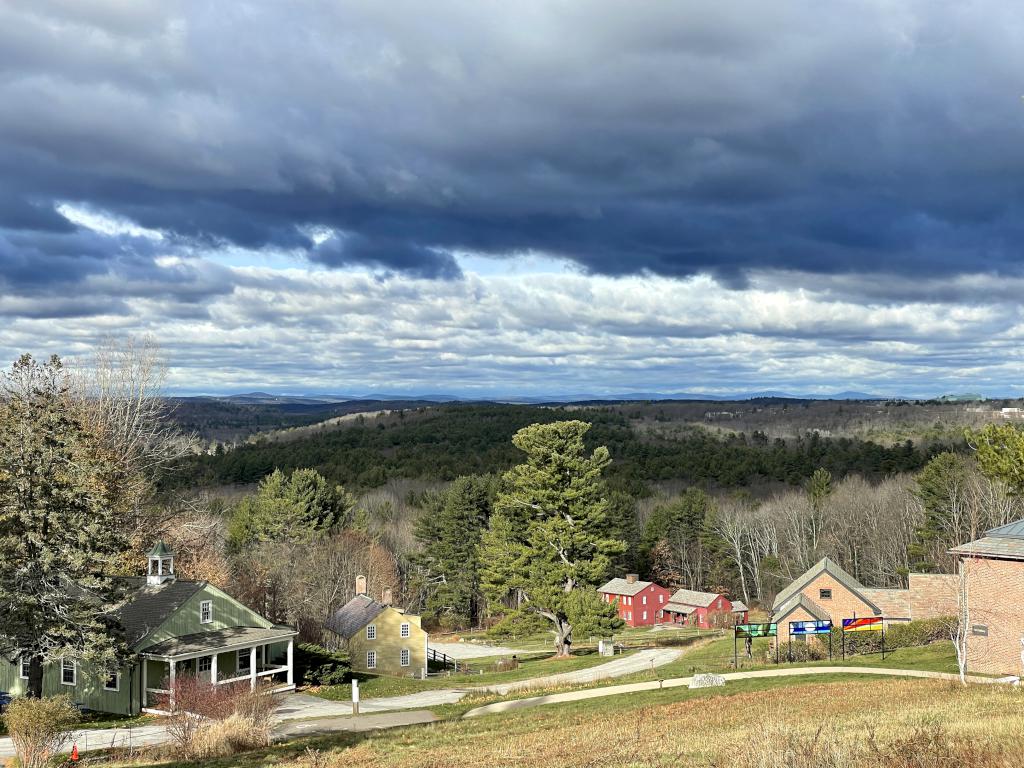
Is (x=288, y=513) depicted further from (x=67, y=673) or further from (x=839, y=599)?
(x=839, y=599)

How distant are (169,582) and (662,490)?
9037 cm

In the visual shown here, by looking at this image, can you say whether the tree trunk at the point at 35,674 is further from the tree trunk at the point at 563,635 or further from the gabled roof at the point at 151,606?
the tree trunk at the point at 563,635

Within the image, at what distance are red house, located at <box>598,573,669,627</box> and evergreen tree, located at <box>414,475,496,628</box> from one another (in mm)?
15724

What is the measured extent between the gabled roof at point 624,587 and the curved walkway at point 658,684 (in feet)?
187

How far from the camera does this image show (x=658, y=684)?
30438 millimetres

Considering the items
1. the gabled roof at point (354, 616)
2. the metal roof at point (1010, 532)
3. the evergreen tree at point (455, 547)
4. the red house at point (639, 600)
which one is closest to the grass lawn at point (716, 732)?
the metal roof at point (1010, 532)

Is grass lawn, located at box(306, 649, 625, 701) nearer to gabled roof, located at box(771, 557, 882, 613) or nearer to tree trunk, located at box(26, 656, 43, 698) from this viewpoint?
tree trunk, located at box(26, 656, 43, 698)

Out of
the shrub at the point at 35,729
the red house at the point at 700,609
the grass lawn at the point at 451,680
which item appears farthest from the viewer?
the red house at the point at 700,609

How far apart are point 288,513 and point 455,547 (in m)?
16.1

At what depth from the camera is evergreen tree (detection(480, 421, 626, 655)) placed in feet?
151

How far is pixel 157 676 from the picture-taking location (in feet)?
110

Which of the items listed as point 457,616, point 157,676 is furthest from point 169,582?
point 457,616

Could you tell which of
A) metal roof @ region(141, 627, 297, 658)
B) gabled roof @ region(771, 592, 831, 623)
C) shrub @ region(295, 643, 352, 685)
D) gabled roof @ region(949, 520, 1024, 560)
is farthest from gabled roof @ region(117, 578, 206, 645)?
gabled roof @ region(771, 592, 831, 623)

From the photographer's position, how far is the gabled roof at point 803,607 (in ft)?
162
